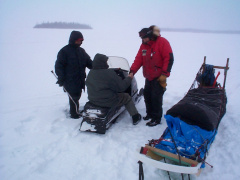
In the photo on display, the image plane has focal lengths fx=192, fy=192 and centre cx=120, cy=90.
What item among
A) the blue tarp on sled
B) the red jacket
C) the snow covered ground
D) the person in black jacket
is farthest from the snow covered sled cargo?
the person in black jacket

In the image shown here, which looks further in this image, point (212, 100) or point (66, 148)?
point (212, 100)

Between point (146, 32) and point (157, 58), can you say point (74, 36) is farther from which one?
point (157, 58)

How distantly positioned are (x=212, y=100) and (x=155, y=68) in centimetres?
114

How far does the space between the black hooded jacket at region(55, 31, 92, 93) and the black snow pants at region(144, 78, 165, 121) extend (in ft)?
4.53

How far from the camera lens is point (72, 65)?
382cm

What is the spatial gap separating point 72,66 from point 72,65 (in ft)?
0.07

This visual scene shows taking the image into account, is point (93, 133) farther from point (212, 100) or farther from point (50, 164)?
point (212, 100)

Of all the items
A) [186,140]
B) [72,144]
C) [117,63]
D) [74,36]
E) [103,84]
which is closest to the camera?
[186,140]

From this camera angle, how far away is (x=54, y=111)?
4.44 m

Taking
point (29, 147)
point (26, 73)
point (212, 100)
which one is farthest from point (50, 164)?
point (26, 73)

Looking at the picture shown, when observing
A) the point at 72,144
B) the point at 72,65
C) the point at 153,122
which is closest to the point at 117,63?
the point at 72,65

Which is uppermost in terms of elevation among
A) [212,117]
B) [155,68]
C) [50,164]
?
[155,68]

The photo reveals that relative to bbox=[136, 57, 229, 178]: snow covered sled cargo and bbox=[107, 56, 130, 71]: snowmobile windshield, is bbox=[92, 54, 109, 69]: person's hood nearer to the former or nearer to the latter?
bbox=[107, 56, 130, 71]: snowmobile windshield

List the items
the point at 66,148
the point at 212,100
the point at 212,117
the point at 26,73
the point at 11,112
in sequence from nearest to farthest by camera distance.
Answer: the point at 212,117 → the point at 66,148 → the point at 212,100 → the point at 11,112 → the point at 26,73
